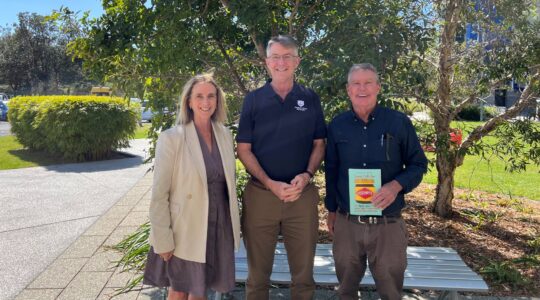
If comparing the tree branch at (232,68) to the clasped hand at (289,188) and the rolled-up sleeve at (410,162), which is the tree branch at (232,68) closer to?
the clasped hand at (289,188)

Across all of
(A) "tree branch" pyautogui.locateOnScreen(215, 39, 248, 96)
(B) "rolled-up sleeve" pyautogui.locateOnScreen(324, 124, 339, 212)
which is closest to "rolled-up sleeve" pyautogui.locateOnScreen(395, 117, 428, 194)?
(B) "rolled-up sleeve" pyautogui.locateOnScreen(324, 124, 339, 212)

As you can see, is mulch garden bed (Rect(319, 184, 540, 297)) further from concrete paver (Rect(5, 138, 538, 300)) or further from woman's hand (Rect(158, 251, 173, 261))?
woman's hand (Rect(158, 251, 173, 261))

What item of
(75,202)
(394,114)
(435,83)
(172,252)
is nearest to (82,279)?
(172,252)

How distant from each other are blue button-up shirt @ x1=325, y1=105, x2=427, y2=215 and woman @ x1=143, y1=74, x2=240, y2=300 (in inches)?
26.7

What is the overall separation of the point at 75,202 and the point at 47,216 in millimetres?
862

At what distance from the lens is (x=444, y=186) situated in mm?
5969

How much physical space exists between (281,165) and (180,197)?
0.64m

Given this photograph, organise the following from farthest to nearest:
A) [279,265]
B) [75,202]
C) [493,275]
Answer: [75,202]
[493,275]
[279,265]

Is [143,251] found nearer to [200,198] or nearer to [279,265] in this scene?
[279,265]

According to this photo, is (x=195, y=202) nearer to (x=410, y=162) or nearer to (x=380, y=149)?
(x=380, y=149)

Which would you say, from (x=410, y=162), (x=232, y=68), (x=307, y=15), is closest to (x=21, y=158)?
(x=232, y=68)

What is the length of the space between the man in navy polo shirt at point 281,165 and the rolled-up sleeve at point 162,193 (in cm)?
47

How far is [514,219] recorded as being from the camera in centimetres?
610

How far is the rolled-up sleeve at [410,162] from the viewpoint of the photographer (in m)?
2.90
